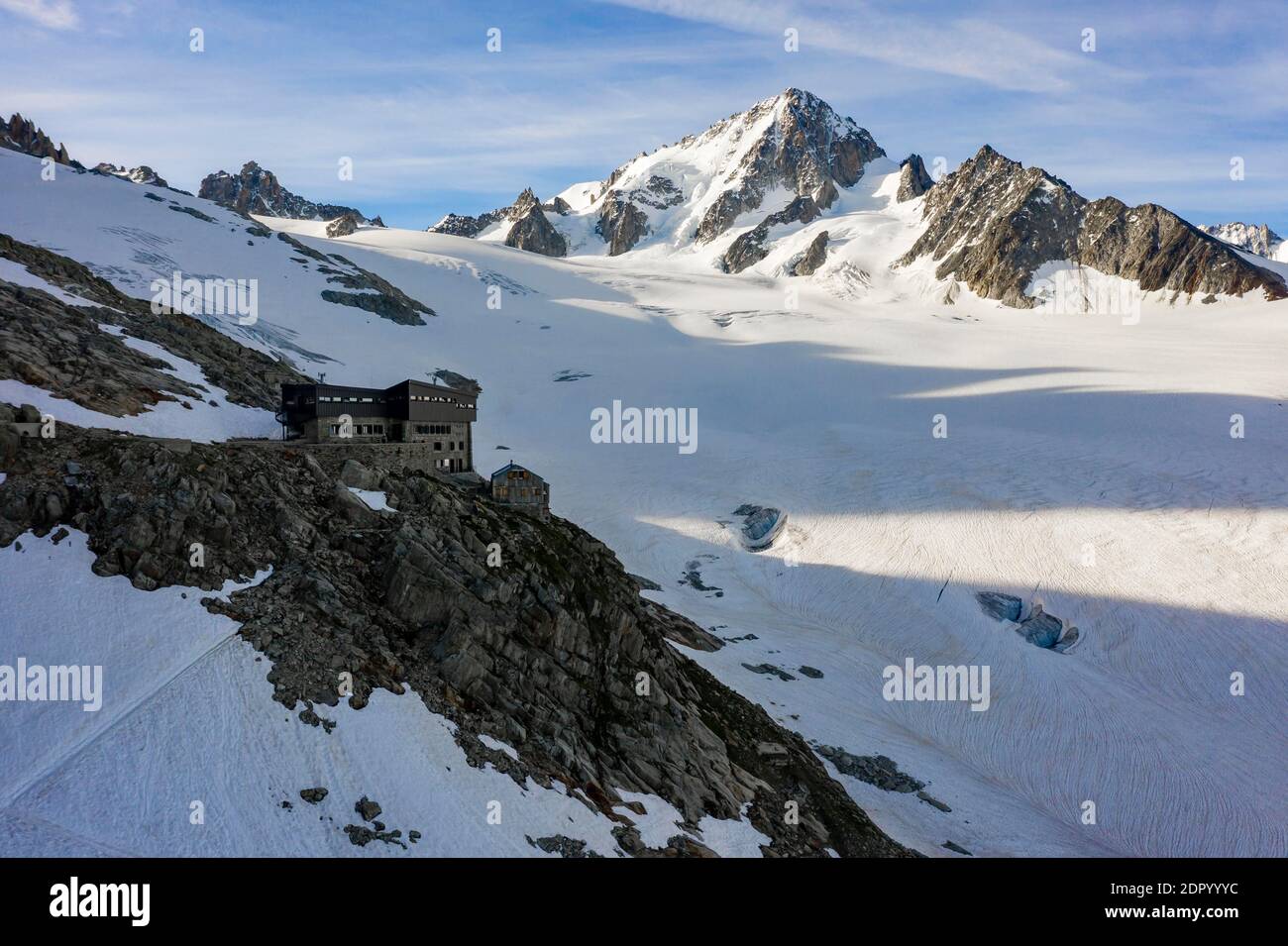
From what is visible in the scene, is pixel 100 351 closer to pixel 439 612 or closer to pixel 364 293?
pixel 439 612

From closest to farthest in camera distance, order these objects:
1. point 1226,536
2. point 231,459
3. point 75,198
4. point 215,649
→ point 215,649 < point 231,459 < point 1226,536 < point 75,198

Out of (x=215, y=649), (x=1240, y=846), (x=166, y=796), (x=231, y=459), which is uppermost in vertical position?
(x=231, y=459)

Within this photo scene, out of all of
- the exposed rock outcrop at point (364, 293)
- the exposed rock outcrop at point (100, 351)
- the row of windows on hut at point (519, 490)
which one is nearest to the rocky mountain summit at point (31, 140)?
the exposed rock outcrop at point (364, 293)

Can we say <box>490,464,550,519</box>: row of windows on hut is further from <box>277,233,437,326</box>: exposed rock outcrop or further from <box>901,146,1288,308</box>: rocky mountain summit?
<box>901,146,1288,308</box>: rocky mountain summit

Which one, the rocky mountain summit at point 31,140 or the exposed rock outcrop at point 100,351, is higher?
the rocky mountain summit at point 31,140

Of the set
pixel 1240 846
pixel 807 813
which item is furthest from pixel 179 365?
pixel 1240 846

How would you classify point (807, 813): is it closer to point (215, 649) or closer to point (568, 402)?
point (215, 649)

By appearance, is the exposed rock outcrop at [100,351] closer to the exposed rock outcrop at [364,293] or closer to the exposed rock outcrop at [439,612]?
the exposed rock outcrop at [439,612]

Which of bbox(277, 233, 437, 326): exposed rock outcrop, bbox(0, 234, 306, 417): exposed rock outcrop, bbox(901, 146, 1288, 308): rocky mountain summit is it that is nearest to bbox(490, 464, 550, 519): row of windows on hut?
bbox(0, 234, 306, 417): exposed rock outcrop
